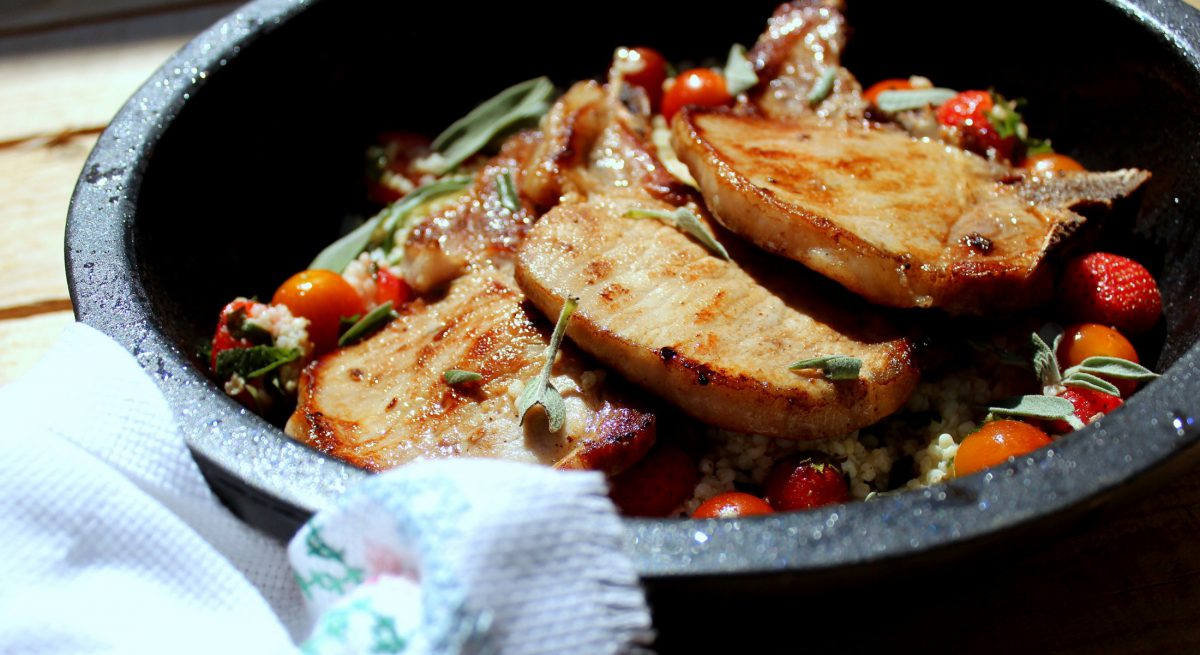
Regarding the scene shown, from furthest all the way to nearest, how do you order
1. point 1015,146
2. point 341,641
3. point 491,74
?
1. point 491,74
2. point 1015,146
3. point 341,641

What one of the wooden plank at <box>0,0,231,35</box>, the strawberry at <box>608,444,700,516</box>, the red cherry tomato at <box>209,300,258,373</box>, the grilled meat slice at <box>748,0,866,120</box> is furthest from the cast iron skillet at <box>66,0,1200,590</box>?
the wooden plank at <box>0,0,231,35</box>

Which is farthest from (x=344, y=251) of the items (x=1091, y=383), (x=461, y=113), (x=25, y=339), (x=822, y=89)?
(x=1091, y=383)

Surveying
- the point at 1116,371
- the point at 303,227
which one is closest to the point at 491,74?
the point at 303,227

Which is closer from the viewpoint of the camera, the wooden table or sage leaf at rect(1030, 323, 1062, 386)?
the wooden table

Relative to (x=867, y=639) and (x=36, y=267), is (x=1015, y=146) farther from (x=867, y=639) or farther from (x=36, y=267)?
(x=36, y=267)

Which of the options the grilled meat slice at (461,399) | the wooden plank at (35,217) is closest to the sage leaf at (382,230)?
the grilled meat slice at (461,399)

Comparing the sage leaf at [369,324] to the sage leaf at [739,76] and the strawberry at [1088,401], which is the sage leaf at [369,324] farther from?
the strawberry at [1088,401]

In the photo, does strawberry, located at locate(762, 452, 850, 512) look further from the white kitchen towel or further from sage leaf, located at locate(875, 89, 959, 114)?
sage leaf, located at locate(875, 89, 959, 114)
